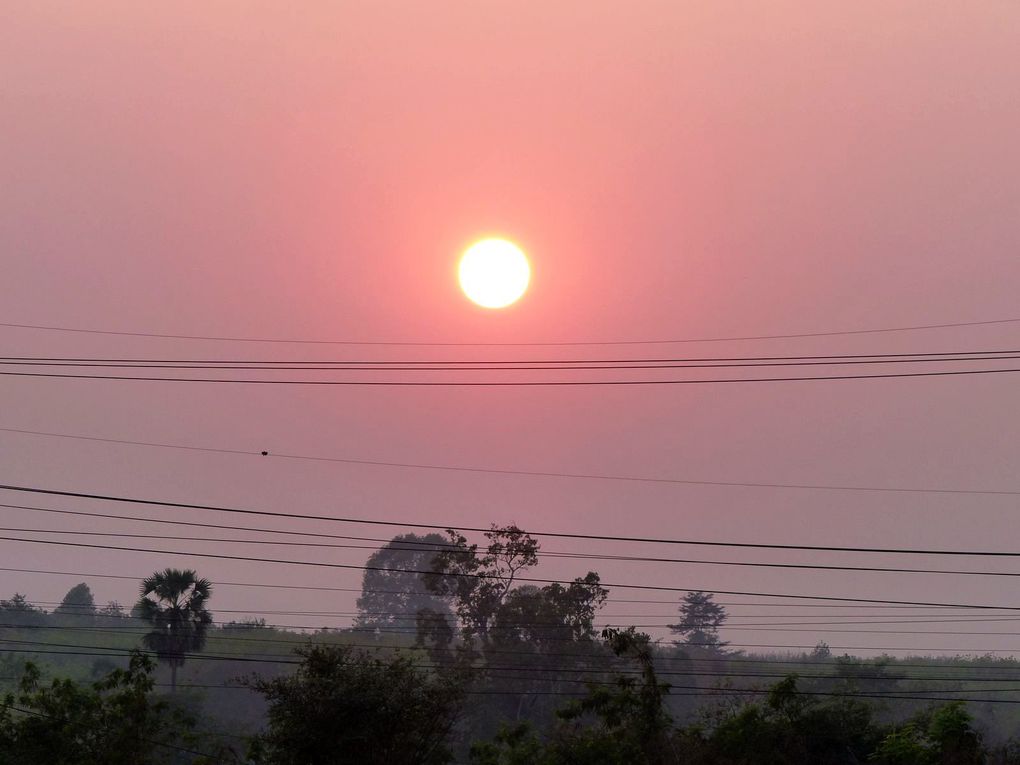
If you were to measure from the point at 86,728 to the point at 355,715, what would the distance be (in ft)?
58.9

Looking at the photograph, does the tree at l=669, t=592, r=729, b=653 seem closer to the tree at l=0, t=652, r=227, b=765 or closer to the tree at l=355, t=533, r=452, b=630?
the tree at l=355, t=533, r=452, b=630

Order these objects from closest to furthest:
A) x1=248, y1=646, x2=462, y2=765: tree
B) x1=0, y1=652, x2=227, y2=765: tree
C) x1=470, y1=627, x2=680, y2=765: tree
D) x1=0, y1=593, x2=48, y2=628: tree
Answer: x1=248, y1=646, x2=462, y2=765: tree
x1=470, y1=627, x2=680, y2=765: tree
x1=0, y1=652, x2=227, y2=765: tree
x1=0, y1=593, x2=48, y2=628: tree

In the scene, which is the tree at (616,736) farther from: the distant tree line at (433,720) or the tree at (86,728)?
the tree at (86,728)

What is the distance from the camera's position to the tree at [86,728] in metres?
41.8

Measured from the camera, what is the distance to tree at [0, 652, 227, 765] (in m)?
41.8

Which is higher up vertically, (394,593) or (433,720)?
(394,593)

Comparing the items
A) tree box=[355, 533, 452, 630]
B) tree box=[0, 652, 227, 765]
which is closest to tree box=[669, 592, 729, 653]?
tree box=[355, 533, 452, 630]

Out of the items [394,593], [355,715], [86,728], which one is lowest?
[86,728]

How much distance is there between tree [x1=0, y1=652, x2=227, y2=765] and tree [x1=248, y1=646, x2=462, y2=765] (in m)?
13.2

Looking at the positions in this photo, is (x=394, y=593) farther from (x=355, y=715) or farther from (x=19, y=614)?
(x=355, y=715)

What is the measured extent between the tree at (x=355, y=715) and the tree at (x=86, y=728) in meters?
13.2

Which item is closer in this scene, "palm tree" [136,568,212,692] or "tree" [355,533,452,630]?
"palm tree" [136,568,212,692]

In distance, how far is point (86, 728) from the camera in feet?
139

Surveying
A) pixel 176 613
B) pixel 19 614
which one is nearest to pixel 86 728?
pixel 176 613
